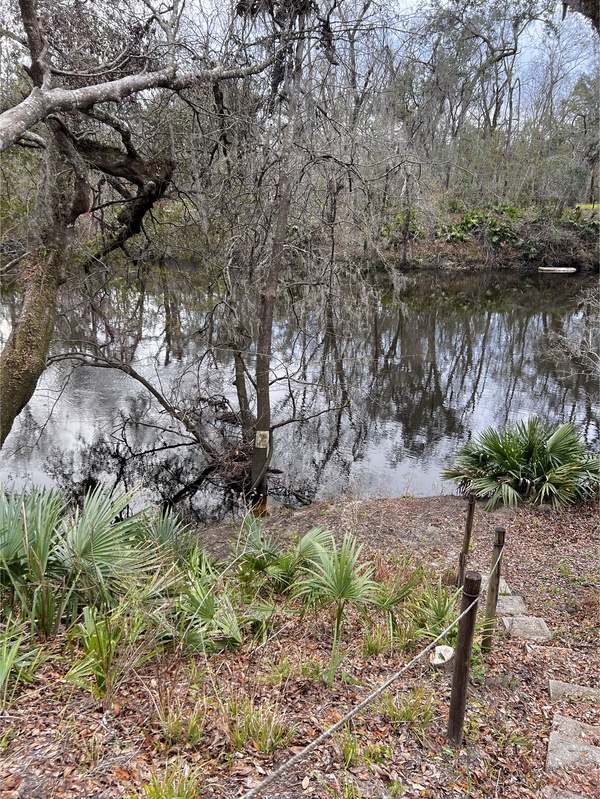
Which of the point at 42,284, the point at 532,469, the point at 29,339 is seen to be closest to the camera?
the point at 29,339

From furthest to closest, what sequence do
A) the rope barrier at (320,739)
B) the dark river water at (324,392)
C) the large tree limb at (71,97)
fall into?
1. the dark river water at (324,392)
2. the large tree limb at (71,97)
3. the rope barrier at (320,739)

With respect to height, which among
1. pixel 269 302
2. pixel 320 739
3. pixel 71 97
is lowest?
pixel 320 739

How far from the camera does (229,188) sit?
332 inches

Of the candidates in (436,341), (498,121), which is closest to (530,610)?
(436,341)

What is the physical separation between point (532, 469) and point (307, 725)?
646 centimetres

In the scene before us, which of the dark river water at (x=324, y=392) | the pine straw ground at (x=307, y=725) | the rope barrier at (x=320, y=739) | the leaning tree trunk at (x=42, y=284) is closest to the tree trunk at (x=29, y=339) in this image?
the leaning tree trunk at (x=42, y=284)

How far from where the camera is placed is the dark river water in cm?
1006

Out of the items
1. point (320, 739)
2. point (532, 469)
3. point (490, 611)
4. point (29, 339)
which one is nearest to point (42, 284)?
point (29, 339)

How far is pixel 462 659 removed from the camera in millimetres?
2814

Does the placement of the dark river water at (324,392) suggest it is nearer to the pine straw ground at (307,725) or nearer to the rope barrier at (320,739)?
the pine straw ground at (307,725)

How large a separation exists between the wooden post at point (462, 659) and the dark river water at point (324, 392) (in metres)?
5.26

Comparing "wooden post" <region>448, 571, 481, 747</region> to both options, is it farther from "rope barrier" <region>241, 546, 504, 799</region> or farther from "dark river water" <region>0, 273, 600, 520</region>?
"dark river water" <region>0, 273, 600, 520</region>

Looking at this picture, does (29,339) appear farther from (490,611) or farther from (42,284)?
(490,611)

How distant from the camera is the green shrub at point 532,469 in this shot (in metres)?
7.83
